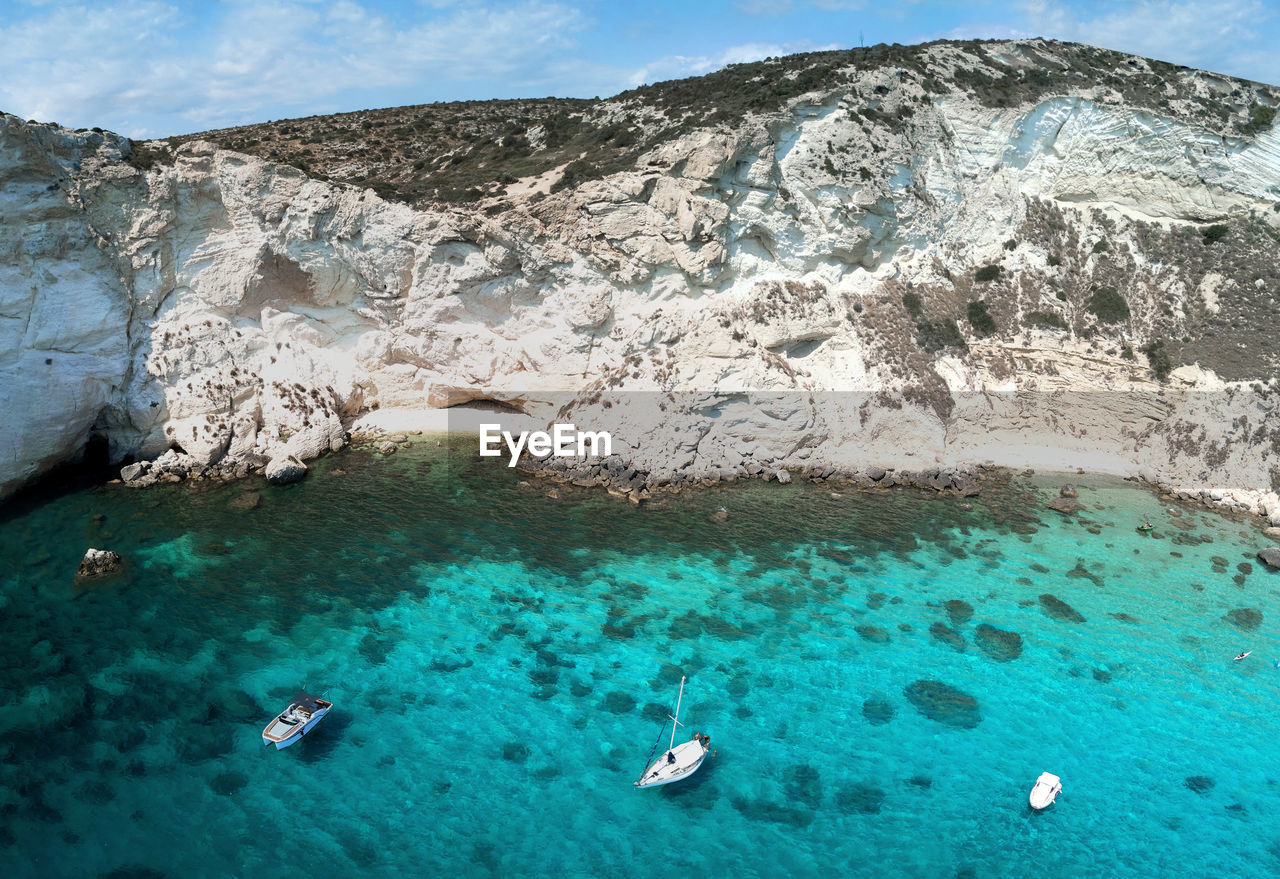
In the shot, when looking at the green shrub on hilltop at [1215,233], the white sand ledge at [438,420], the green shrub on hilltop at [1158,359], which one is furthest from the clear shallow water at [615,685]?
the green shrub on hilltop at [1215,233]

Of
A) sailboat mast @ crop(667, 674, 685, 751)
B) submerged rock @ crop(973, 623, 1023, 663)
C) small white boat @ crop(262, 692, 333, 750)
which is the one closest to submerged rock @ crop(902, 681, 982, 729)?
submerged rock @ crop(973, 623, 1023, 663)

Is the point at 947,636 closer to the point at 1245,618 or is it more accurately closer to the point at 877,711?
the point at 877,711

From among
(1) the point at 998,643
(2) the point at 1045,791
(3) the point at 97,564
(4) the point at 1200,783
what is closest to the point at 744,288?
(1) the point at 998,643

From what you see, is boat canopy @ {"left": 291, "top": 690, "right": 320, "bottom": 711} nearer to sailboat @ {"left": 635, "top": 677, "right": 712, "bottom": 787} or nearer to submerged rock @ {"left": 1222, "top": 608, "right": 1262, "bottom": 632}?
sailboat @ {"left": 635, "top": 677, "right": 712, "bottom": 787}

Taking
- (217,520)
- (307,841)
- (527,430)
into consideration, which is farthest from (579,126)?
(307,841)

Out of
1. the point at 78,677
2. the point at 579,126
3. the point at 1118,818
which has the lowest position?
the point at 1118,818

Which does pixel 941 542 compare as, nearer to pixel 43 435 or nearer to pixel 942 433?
pixel 942 433

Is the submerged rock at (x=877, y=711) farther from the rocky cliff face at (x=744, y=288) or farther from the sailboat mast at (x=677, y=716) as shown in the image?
the rocky cliff face at (x=744, y=288)
